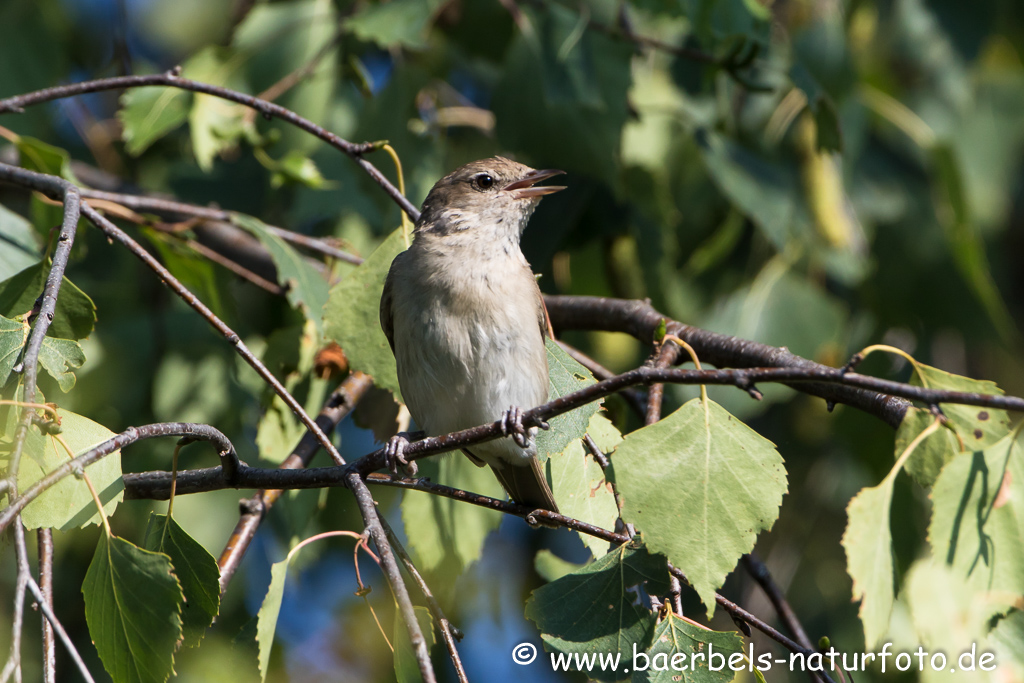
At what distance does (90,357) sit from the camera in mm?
4355

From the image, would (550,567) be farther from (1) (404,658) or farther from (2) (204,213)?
(2) (204,213)

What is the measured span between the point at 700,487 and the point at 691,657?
0.46 m

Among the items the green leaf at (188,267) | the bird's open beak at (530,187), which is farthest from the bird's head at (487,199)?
the green leaf at (188,267)

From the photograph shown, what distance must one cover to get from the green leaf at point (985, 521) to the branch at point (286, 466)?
1.91 m

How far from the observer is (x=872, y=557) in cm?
246

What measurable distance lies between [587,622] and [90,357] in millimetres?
2998

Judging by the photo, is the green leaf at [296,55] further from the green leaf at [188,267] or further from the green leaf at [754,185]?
the green leaf at [754,185]

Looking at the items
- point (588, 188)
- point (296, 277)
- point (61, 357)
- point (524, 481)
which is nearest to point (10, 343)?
point (61, 357)

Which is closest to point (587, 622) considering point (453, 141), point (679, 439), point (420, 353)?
point (679, 439)

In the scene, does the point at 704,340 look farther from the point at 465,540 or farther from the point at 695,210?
the point at 695,210

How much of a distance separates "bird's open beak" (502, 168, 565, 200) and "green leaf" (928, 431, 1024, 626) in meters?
1.93

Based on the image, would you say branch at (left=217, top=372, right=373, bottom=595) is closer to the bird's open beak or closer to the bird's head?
the bird's head

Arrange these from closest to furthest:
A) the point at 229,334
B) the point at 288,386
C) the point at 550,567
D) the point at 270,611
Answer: the point at 229,334 → the point at 270,611 → the point at 550,567 → the point at 288,386

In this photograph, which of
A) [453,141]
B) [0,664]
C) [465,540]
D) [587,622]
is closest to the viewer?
[587,622]
